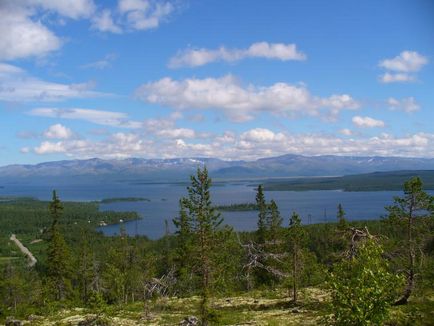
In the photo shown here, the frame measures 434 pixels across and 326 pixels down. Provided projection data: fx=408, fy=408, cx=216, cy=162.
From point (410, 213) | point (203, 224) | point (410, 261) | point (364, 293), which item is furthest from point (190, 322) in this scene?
point (410, 213)

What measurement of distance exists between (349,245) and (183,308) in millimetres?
21987

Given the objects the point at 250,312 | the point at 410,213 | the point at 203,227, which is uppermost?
the point at 410,213

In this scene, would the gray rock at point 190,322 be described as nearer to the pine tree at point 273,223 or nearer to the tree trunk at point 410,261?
the tree trunk at point 410,261

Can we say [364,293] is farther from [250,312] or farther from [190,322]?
[250,312]

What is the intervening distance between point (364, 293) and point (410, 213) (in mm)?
15812

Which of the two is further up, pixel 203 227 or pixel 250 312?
pixel 203 227

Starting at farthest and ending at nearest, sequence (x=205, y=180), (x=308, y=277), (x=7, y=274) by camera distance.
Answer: (x=7, y=274)
(x=308, y=277)
(x=205, y=180)

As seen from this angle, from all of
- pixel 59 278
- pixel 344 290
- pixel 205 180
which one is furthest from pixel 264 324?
pixel 59 278

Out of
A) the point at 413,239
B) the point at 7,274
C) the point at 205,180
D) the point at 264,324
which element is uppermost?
the point at 205,180

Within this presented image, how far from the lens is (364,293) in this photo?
17516mm

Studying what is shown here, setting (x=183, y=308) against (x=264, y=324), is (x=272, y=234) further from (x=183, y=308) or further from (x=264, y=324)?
(x=264, y=324)

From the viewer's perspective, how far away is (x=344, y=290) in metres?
18.0

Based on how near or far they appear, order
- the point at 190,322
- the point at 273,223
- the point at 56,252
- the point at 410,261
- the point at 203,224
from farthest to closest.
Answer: the point at 273,223 → the point at 56,252 → the point at 190,322 → the point at 203,224 → the point at 410,261

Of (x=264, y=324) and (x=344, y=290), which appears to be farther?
(x=264, y=324)
